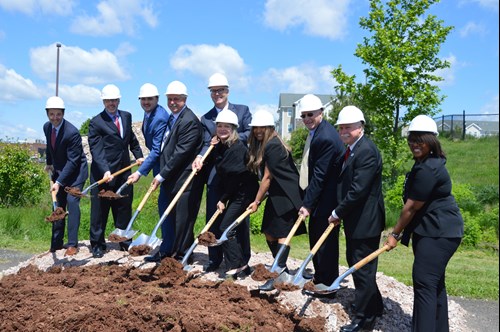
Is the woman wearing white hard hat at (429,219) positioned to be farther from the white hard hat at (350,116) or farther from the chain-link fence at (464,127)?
the chain-link fence at (464,127)

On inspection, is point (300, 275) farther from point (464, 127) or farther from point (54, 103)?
point (464, 127)

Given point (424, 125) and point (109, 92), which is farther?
point (109, 92)

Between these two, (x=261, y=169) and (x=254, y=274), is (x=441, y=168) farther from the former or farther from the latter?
(x=254, y=274)

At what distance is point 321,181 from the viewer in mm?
5227

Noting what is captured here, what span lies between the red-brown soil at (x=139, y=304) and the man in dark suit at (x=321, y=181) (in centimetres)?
73

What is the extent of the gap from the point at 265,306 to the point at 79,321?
164 centimetres

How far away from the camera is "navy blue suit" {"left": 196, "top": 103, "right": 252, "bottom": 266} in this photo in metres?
6.29

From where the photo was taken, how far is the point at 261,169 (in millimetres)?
5789

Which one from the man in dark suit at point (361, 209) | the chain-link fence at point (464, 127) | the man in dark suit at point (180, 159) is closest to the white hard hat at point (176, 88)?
the man in dark suit at point (180, 159)

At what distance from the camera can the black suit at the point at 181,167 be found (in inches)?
251

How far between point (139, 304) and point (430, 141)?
113 inches

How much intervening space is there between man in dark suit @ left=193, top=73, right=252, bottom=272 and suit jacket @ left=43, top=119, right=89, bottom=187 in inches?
75.3

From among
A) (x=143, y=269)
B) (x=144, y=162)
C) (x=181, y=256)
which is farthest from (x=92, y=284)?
(x=144, y=162)

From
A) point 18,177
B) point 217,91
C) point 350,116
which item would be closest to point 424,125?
point 350,116
